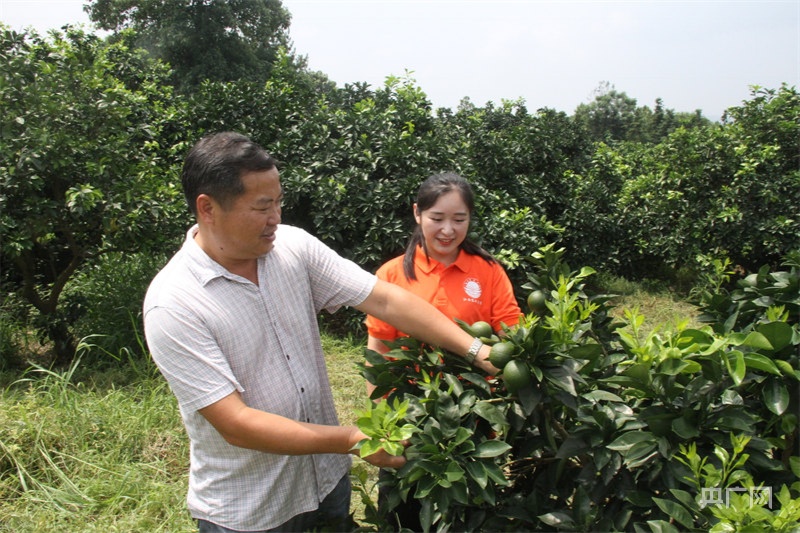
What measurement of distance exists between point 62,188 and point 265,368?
128 inches

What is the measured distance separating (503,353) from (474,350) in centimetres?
23

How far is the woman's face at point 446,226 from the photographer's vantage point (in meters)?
2.46

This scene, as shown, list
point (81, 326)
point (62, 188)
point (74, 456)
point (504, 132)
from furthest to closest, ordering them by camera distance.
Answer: point (504, 132) → point (81, 326) → point (62, 188) → point (74, 456)

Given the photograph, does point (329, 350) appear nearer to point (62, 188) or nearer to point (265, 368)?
point (62, 188)

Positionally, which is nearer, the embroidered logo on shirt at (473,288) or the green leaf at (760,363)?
the green leaf at (760,363)

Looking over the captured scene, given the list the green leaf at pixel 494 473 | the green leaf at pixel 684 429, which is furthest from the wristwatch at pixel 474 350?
the green leaf at pixel 684 429

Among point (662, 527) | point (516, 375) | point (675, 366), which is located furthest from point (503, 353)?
point (662, 527)

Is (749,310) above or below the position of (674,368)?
above

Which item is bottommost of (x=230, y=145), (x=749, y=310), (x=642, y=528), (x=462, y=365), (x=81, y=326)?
(x=81, y=326)

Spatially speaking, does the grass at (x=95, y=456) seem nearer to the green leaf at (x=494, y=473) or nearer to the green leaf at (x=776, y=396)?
the green leaf at (x=494, y=473)

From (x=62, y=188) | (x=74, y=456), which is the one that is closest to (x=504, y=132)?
(x=62, y=188)

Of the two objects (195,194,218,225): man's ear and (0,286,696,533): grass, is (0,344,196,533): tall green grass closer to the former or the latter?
(0,286,696,533): grass

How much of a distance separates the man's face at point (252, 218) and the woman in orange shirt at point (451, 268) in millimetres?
737

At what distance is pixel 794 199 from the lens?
6578mm
